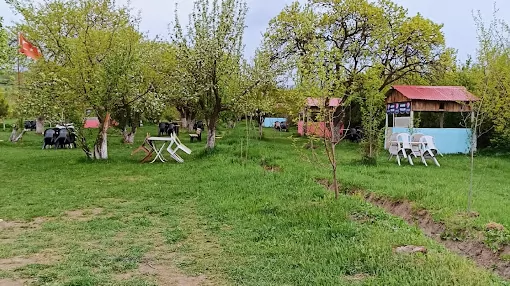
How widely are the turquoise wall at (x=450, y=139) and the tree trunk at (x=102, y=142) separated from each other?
39.8 ft

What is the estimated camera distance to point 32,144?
21078mm

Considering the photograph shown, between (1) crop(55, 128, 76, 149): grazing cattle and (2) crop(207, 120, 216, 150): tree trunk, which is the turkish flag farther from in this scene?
(2) crop(207, 120, 216, 150): tree trunk

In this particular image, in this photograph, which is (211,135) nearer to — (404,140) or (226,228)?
(404,140)

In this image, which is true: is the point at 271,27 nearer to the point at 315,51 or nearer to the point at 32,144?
the point at 32,144

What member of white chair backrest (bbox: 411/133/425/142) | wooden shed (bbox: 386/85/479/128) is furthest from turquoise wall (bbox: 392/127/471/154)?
white chair backrest (bbox: 411/133/425/142)

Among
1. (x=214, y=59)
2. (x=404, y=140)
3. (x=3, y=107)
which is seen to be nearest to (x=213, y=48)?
(x=214, y=59)

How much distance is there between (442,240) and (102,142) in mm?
11020

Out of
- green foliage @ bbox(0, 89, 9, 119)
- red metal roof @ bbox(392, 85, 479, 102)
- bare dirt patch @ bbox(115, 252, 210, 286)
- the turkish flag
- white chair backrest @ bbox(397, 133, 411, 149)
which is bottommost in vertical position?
bare dirt patch @ bbox(115, 252, 210, 286)

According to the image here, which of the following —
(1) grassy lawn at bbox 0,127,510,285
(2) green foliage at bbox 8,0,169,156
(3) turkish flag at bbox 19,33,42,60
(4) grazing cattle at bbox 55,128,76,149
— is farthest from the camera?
(4) grazing cattle at bbox 55,128,76,149

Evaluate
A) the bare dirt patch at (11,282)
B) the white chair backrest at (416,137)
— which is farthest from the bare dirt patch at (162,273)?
the white chair backrest at (416,137)

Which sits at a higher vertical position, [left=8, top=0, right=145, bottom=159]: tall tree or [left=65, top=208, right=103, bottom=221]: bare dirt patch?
[left=8, top=0, right=145, bottom=159]: tall tree

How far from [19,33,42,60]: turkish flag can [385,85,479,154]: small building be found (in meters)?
15.2

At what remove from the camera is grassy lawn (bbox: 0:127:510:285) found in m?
4.22

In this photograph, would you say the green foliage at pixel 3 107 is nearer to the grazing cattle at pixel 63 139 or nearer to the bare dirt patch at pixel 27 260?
the grazing cattle at pixel 63 139
